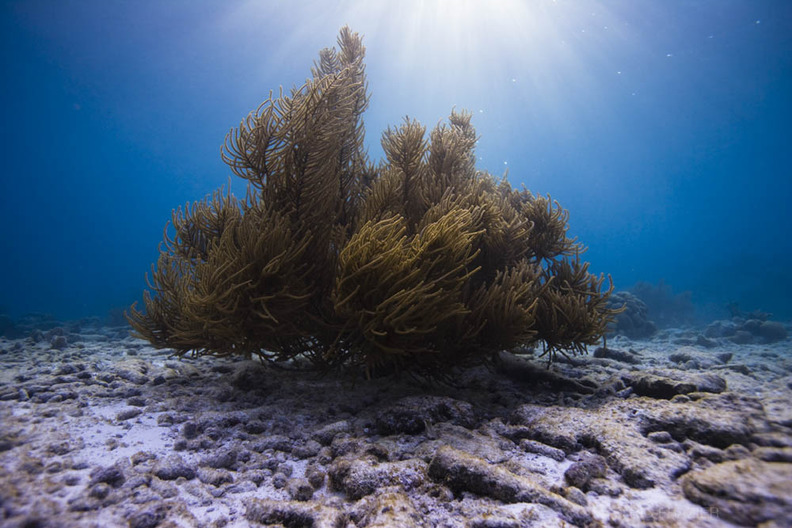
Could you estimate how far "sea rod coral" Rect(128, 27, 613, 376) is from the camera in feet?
8.29

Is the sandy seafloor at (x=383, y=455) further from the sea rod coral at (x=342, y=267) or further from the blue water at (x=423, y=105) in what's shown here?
the blue water at (x=423, y=105)

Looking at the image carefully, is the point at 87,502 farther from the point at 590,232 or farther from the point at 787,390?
the point at 590,232

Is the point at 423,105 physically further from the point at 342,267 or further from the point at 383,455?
the point at 383,455

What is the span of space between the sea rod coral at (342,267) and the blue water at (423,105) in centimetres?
1167

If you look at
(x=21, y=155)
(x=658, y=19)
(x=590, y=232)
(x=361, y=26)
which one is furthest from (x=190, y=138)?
(x=590, y=232)

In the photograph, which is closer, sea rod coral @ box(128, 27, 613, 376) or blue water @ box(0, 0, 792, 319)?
sea rod coral @ box(128, 27, 613, 376)

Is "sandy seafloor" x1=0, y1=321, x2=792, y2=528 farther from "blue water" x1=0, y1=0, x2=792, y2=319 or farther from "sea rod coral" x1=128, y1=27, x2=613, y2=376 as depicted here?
"blue water" x1=0, y1=0, x2=792, y2=319

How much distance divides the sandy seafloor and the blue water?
12.8m

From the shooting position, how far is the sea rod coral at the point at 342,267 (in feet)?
8.29

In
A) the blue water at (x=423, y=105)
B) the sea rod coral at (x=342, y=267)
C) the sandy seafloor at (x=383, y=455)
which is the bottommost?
the sandy seafloor at (x=383, y=455)

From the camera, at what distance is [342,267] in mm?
2496

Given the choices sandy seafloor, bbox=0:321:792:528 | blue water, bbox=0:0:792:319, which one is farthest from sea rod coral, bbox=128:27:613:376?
blue water, bbox=0:0:792:319

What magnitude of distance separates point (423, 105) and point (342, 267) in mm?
63213

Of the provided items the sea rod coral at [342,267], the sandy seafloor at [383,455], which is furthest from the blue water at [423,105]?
the sandy seafloor at [383,455]
